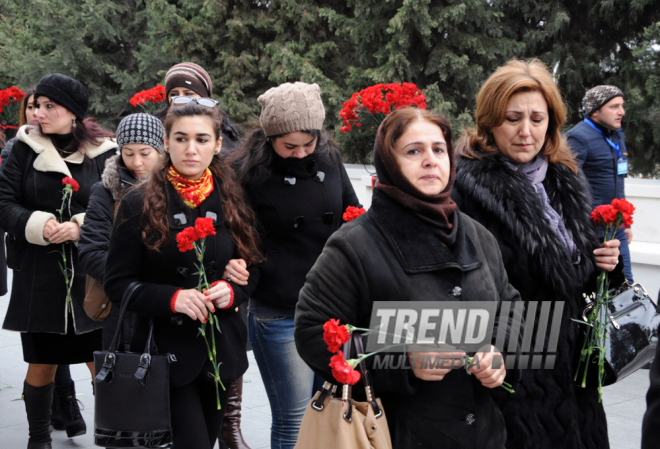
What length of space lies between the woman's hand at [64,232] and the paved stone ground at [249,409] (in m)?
1.37

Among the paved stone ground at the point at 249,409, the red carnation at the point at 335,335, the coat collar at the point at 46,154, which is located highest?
the coat collar at the point at 46,154

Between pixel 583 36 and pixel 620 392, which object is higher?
pixel 583 36

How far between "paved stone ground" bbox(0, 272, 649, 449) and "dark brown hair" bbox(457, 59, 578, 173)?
244cm

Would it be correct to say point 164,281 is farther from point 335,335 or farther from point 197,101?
point 335,335

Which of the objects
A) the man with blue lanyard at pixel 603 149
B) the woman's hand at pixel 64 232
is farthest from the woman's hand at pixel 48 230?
the man with blue lanyard at pixel 603 149

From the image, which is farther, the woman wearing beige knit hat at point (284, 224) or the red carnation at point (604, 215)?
the woman wearing beige knit hat at point (284, 224)

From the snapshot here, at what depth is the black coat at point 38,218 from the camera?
443cm

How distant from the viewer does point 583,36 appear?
1514 cm

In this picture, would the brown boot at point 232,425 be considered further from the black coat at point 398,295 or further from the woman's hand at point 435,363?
the woman's hand at point 435,363

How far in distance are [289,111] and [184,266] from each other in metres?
0.89

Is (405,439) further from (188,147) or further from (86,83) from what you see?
(86,83)

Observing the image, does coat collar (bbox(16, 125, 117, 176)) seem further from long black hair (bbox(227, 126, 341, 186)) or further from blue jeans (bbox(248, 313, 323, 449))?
blue jeans (bbox(248, 313, 323, 449))

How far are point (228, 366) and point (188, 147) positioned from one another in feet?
3.17

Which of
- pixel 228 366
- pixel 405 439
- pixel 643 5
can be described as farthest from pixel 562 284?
pixel 643 5
